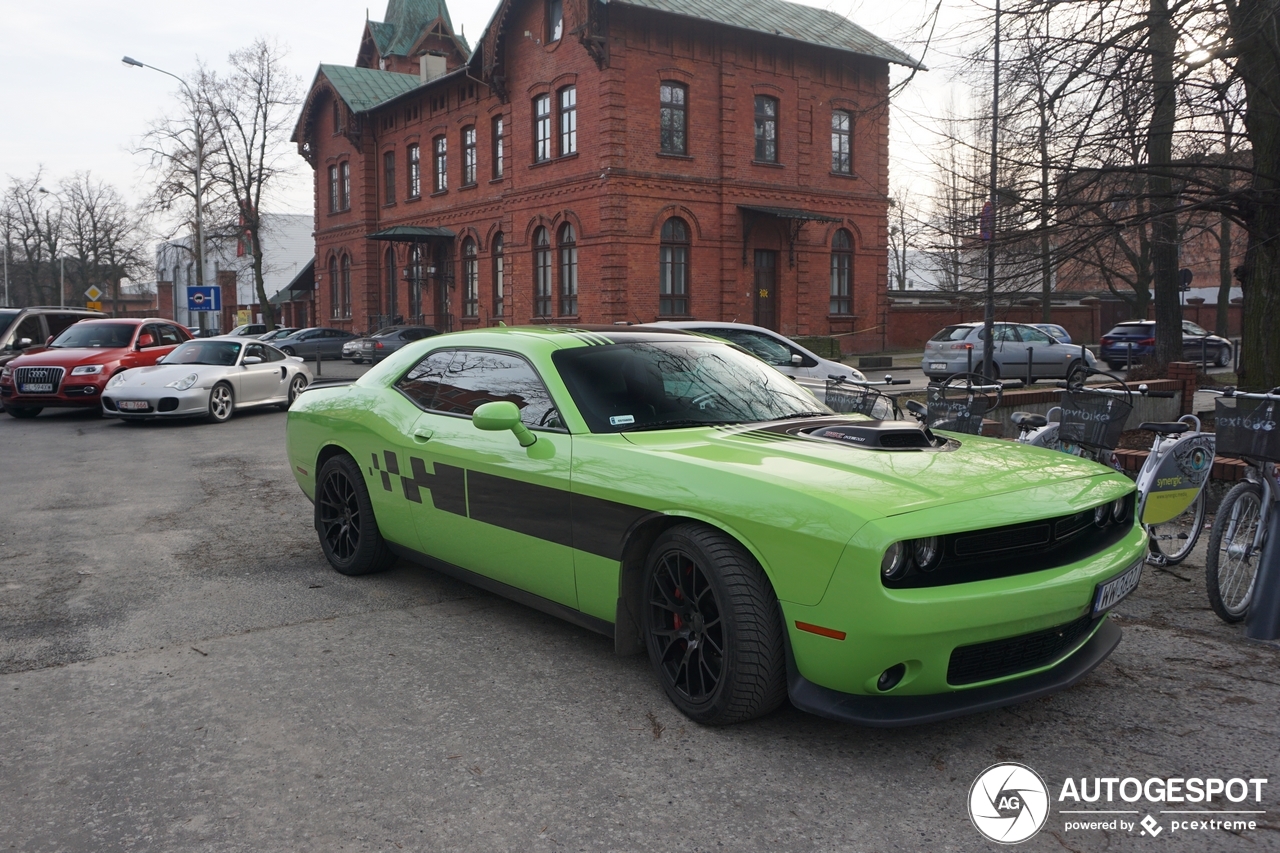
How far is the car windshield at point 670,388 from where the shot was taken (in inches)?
181

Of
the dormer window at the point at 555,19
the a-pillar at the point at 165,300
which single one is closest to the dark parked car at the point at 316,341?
the dormer window at the point at 555,19

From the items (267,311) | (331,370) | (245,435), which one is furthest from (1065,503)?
(267,311)

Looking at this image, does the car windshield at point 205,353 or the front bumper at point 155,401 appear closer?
the front bumper at point 155,401

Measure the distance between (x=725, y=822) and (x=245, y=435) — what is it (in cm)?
1240

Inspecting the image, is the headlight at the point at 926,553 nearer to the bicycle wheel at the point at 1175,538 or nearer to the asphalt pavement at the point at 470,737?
the asphalt pavement at the point at 470,737

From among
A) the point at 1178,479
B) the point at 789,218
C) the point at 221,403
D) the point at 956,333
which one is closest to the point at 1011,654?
the point at 1178,479

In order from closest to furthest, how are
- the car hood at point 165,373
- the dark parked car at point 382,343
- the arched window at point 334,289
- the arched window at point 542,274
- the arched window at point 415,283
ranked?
the car hood at point 165,373
the arched window at point 542,274
the dark parked car at point 382,343
the arched window at point 415,283
the arched window at point 334,289

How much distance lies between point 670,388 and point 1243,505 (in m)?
2.83

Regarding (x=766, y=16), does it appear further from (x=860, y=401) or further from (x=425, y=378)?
(x=425, y=378)

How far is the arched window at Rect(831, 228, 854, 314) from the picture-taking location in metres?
34.4

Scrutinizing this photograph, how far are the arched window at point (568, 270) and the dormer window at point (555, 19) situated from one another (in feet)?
18.1

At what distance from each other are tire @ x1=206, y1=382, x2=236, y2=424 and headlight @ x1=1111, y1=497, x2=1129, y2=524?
556 inches

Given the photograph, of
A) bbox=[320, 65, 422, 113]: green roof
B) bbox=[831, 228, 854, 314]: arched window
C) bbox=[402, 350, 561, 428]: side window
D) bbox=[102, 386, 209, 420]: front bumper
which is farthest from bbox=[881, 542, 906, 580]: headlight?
bbox=[320, 65, 422, 113]: green roof

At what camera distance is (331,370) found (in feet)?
106
